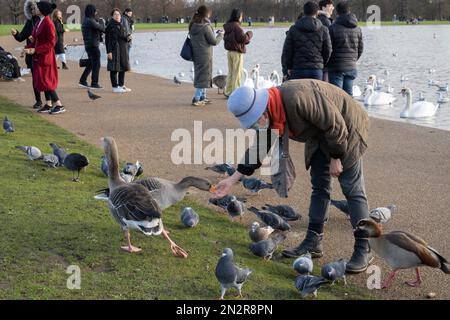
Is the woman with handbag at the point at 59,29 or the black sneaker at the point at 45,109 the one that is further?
the woman with handbag at the point at 59,29

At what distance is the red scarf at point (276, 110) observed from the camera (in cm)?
442

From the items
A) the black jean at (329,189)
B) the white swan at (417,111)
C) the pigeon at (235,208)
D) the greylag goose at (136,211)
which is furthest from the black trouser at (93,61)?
the black jean at (329,189)

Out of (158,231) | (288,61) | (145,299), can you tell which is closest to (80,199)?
(158,231)

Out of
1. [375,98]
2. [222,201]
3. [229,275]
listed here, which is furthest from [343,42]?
[229,275]

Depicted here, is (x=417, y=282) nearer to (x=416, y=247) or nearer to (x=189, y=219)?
(x=416, y=247)

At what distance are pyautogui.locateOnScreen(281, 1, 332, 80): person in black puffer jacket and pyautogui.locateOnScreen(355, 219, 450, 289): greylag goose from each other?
5008mm

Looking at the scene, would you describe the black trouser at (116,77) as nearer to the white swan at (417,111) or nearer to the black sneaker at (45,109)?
the black sneaker at (45,109)

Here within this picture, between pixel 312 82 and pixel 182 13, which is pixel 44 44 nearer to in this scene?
pixel 312 82

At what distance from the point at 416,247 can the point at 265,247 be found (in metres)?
1.30

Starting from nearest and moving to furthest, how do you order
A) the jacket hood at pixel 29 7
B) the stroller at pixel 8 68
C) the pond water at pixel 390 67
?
the jacket hood at pixel 29 7
the pond water at pixel 390 67
the stroller at pixel 8 68

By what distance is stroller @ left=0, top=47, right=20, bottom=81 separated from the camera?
17844mm

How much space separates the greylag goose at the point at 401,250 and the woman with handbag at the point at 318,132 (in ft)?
0.37

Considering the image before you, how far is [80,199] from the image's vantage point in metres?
6.52

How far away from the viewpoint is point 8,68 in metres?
18.1
